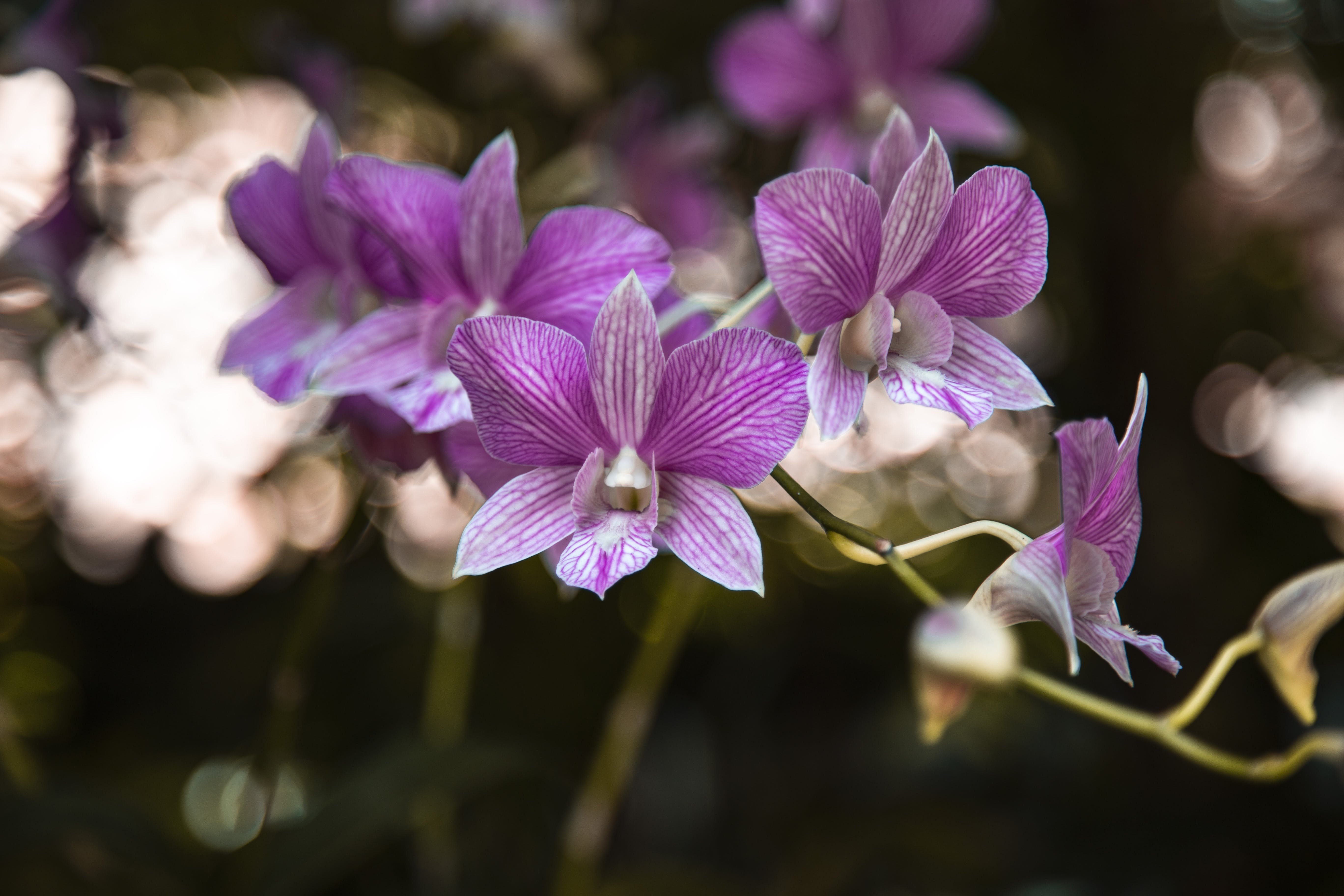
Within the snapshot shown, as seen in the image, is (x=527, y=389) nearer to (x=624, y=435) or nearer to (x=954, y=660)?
(x=624, y=435)

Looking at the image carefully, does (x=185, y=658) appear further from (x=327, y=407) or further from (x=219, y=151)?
(x=327, y=407)

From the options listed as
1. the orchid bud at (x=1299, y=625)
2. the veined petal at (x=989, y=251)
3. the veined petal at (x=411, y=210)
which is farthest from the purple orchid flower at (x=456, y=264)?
the orchid bud at (x=1299, y=625)

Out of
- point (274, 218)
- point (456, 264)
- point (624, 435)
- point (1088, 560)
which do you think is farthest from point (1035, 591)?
point (274, 218)

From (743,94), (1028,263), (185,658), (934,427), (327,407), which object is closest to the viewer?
(1028,263)

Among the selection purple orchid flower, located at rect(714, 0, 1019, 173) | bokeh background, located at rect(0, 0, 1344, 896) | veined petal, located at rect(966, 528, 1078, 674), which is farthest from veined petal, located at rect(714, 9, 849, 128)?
veined petal, located at rect(966, 528, 1078, 674)

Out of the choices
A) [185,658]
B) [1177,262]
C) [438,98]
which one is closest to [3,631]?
[185,658]
